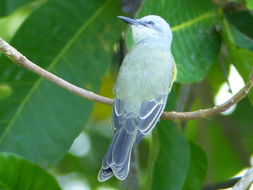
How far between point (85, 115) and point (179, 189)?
3.00ft

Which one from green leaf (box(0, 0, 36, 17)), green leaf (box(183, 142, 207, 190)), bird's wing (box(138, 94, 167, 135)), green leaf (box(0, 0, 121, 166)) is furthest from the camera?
green leaf (box(0, 0, 36, 17))

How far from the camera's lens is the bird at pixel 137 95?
351cm

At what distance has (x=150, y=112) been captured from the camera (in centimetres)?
374

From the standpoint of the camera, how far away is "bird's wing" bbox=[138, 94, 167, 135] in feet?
12.0

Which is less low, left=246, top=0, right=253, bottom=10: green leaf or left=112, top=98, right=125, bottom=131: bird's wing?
left=246, top=0, right=253, bottom=10: green leaf

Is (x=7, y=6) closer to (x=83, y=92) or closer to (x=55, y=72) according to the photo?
(x=55, y=72)

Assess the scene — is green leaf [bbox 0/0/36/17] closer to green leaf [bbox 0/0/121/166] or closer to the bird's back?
green leaf [bbox 0/0/121/166]

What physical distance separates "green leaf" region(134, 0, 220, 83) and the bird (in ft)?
0.25

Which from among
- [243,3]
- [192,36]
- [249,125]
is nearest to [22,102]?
[192,36]

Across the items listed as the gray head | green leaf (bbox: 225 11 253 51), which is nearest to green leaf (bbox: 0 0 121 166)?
the gray head

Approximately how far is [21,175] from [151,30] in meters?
1.43

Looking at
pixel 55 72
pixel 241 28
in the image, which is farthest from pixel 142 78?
pixel 241 28

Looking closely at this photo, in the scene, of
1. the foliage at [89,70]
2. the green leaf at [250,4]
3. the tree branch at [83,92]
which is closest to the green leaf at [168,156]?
the foliage at [89,70]

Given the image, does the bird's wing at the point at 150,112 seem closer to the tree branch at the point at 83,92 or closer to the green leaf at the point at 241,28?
the tree branch at the point at 83,92
